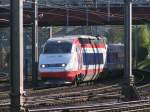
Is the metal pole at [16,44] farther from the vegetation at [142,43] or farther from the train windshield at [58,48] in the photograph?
the vegetation at [142,43]

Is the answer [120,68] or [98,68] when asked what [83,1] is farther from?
[98,68]

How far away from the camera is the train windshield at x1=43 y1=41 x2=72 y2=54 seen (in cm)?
3212

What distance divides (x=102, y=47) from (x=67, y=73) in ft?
24.0

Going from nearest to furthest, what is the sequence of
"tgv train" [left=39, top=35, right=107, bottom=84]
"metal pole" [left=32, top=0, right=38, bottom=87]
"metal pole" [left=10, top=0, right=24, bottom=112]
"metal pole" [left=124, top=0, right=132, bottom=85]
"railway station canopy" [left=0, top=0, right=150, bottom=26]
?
"metal pole" [left=10, top=0, right=24, bottom=112]
"metal pole" [left=124, top=0, right=132, bottom=85]
"tgv train" [left=39, top=35, right=107, bottom=84]
"metal pole" [left=32, top=0, right=38, bottom=87]
"railway station canopy" [left=0, top=0, right=150, bottom=26]

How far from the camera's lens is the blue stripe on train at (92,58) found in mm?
34375

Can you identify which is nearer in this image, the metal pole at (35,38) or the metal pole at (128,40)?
the metal pole at (128,40)

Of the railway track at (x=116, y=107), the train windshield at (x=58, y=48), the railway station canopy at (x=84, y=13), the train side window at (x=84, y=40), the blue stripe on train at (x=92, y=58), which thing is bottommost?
the railway track at (x=116, y=107)

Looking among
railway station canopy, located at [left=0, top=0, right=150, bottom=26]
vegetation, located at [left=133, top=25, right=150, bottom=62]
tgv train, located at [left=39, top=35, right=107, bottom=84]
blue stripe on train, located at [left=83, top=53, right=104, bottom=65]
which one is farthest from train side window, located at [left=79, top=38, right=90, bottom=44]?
vegetation, located at [left=133, top=25, right=150, bottom=62]

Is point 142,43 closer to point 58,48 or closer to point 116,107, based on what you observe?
point 58,48

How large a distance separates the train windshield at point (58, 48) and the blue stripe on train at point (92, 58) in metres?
2.22

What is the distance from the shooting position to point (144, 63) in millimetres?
74125

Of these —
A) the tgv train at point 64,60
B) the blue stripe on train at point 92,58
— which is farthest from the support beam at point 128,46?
the blue stripe on train at point 92,58

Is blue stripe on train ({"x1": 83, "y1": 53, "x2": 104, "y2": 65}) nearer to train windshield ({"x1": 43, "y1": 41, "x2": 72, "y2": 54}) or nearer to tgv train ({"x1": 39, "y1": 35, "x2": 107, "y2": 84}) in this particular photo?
tgv train ({"x1": 39, "y1": 35, "x2": 107, "y2": 84})

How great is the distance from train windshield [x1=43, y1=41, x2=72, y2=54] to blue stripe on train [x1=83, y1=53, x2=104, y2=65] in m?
2.22
